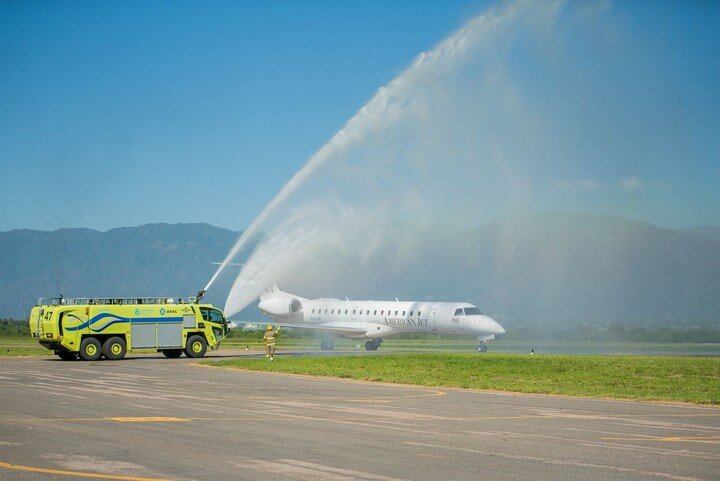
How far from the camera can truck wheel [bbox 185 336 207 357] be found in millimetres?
55594

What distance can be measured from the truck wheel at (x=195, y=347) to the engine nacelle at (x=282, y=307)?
64.6 feet

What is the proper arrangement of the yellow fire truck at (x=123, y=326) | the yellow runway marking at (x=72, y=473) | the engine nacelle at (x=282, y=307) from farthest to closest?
the engine nacelle at (x=282, y=307) → the yellow fire truck at (x=123, y=326) → the yellow runway marking at (x=72, y=473)

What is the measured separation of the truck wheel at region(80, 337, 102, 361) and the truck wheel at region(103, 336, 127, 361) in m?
0.40

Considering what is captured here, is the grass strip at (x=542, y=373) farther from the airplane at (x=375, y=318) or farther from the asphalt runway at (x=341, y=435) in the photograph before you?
the airplane at (x=375, y=318)

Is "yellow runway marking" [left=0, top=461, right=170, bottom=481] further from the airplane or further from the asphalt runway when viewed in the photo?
the airplane

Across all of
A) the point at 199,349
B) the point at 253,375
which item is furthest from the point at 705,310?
the point at 253,375

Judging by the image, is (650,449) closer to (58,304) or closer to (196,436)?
(196,436)

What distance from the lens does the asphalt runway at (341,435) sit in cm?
1495

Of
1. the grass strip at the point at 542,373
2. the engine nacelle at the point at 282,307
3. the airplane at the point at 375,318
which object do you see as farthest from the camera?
the engine nacelle at the point at 282,307

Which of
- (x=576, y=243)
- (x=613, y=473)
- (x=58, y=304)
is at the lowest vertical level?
(x=613, y=473)

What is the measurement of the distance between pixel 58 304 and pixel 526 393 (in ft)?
106

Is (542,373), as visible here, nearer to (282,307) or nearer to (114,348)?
(114,348)

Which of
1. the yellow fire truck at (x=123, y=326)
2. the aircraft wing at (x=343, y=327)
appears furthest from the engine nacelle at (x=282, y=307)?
the yellow fire truck at (x=123, y=326)

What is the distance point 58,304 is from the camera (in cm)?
5491
